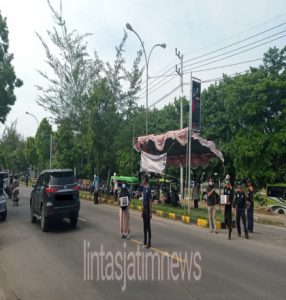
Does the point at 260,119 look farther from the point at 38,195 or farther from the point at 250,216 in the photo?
the point at 38,195

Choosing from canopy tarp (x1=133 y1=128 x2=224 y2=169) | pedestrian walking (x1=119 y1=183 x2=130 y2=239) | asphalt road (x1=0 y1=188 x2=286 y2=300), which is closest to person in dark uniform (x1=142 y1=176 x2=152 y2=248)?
asphalt road (x1=0 y1=188 x2=286 y2=300)

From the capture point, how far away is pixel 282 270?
9289 millimetres

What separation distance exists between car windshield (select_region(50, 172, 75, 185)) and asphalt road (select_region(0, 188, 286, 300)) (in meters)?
1.70

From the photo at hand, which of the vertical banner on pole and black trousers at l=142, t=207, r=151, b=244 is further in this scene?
the vertical banner on pole

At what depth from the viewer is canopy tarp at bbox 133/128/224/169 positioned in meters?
20.8

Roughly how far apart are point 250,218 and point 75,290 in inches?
382

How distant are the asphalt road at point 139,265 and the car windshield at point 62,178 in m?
1.70

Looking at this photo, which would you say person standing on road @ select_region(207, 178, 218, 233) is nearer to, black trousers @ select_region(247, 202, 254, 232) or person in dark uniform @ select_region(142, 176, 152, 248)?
black trousers @ select_region(247, 202, 254, 232)

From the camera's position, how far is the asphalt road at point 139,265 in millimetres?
7566

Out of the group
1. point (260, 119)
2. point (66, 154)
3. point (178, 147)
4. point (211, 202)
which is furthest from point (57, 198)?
point (66, 154)

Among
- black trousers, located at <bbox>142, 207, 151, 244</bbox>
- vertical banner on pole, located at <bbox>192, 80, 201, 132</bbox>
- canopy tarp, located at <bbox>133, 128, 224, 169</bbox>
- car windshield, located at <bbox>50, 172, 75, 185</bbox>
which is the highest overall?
vertical banner on pole, located at <bbox>192, 80, 201, 132</bbox>

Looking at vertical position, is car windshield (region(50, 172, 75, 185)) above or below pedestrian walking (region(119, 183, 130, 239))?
above

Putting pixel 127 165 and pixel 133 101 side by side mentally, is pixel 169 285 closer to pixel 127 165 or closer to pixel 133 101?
pixel 133 101

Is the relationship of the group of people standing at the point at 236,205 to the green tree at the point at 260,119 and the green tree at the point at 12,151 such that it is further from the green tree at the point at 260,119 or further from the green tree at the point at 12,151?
the green tree at the point at 12,151
